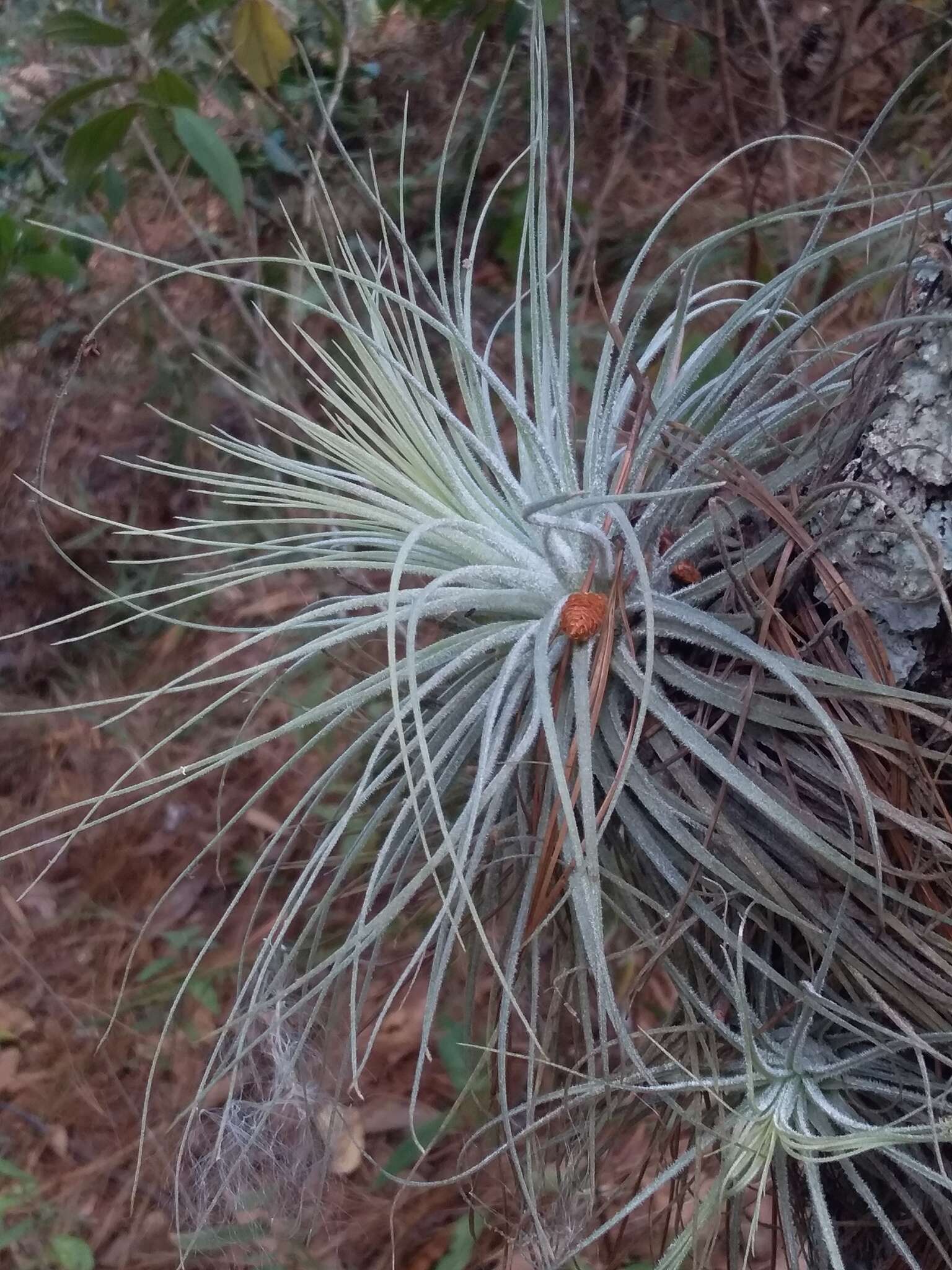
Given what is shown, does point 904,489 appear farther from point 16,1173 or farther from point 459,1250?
point 16,1173

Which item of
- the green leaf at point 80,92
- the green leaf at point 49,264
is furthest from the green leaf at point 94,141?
the green leaf at point 49,264

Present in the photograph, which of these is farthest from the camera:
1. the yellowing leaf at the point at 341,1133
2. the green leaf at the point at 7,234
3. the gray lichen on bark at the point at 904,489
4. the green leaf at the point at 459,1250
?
the green leaf at the point at 7,234

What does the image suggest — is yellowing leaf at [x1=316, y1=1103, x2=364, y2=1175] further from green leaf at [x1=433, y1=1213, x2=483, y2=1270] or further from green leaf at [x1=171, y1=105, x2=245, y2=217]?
green leaf at [x1=171, y1=105, x2=245, y2=217]

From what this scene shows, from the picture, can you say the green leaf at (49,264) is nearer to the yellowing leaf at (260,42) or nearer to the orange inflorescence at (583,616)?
the yellowing leaf at (260,42)

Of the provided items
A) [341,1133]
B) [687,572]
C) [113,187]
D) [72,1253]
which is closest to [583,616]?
[687,572]

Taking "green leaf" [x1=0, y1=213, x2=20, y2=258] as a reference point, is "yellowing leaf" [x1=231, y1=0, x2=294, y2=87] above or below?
above

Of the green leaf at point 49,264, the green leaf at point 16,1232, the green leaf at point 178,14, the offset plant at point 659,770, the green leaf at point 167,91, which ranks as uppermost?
the green leaf at point 178,14

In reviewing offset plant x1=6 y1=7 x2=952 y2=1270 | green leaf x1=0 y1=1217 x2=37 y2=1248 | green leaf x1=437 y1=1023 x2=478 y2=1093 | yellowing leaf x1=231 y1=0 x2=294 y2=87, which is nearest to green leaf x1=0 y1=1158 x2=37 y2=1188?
green leaf x1=0 y1=1217 x2=37 y2=1248
